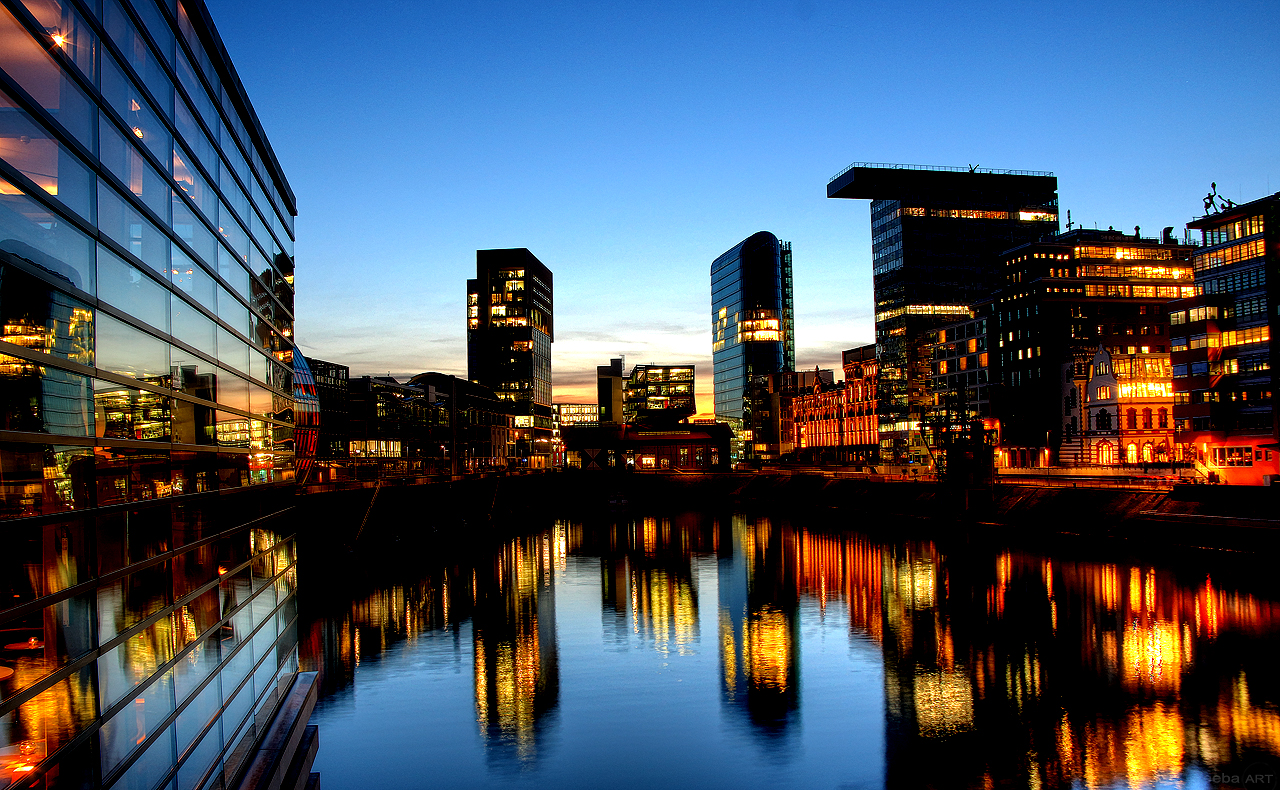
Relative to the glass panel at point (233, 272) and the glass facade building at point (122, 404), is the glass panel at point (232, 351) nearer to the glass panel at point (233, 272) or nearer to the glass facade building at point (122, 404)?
the glass facade building at point (122, 404)

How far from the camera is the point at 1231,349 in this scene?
3812 inches

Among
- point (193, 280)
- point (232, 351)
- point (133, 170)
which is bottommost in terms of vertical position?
point (232, 351)

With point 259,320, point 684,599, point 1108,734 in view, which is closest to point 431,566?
point 684,599

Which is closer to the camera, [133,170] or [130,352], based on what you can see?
[130,352]

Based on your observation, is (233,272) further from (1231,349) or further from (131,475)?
(1231,349)

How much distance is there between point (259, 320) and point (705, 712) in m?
23.7

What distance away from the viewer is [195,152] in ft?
37.4

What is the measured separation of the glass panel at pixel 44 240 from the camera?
238 inches

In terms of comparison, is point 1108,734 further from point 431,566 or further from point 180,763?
point 431,566

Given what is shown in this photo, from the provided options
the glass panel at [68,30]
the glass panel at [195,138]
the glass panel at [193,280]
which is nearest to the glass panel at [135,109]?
the glass panel at [68,30]

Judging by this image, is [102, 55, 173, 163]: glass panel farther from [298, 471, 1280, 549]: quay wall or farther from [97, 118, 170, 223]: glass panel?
[298, 471, 1280, 549]: quay wall

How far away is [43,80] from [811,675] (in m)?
37.3

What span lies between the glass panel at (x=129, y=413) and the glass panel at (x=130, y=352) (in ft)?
0.52

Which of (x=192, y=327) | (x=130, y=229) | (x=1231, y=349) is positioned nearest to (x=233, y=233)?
(x=192, y=327)
